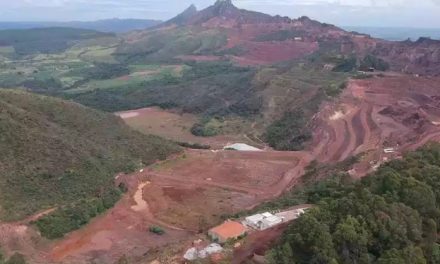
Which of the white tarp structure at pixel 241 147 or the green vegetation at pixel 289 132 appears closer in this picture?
the white tarp structure at pixel 241 147

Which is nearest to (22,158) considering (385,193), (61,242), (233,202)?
(61,242)

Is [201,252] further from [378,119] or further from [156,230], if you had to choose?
[378,119]

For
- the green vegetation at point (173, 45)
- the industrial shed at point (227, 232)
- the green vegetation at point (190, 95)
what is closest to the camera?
the industrial shed at point (227, 232)

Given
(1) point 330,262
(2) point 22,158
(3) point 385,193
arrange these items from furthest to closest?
(2) point 22,158, (3) point 385,193, (1) point 330,262

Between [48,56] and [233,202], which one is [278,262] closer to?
[233,202]

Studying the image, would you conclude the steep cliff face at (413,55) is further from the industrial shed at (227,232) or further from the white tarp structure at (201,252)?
the white tarp structure at (201,252)

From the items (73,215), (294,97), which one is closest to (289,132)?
(294,97)

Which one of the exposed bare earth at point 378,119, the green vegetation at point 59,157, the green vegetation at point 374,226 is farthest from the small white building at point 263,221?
the green vegetation at point 59,157
